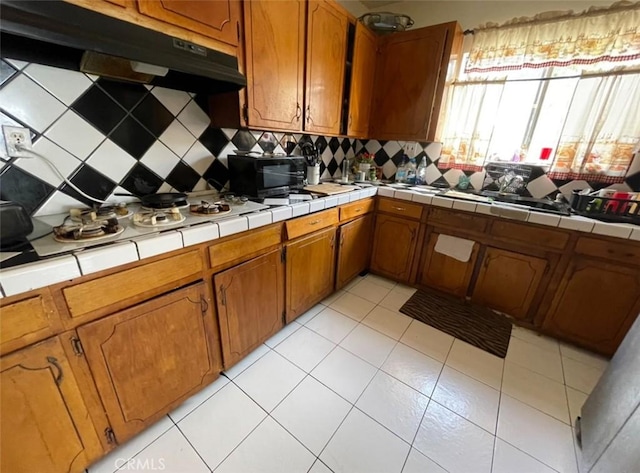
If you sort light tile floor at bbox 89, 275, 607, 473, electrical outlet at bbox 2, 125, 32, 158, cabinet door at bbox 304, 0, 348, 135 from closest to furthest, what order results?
electrical outlet at bbox 2, 125, 32, 158
light tile floor at bbox 89, 275, 607, 473
cabinet door at bbox 304, 0, 348, 135

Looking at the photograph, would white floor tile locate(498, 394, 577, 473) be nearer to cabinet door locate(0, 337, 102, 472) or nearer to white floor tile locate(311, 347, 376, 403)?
white floor tile locate(311, 347, 376, 403)

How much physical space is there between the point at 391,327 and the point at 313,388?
0.75 m

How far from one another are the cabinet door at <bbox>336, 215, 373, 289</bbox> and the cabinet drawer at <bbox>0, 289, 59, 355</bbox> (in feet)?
5.12

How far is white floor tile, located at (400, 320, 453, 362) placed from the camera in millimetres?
1670

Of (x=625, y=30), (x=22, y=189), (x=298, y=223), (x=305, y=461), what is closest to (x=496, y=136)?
(x=625, y=30)

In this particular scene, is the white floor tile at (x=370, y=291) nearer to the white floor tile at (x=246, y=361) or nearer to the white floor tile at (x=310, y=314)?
the white floor tile at (x=310, y=314)

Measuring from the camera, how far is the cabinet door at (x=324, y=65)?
5.46 feet

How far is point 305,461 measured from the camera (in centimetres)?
108

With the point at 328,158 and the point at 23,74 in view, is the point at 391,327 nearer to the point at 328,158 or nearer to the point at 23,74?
the point at 328,158

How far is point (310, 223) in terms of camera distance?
1643mm

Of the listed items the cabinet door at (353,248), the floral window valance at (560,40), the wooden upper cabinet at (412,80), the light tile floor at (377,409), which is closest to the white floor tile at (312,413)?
the light tile floor at (377,409)

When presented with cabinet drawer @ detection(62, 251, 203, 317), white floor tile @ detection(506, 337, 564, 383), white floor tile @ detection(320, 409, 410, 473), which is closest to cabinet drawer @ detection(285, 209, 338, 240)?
cabinet drawer @ detection(62, 251, 203, 317)

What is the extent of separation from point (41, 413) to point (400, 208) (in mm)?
2248

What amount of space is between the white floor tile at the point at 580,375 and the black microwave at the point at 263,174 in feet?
6.79
